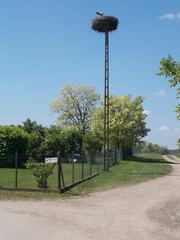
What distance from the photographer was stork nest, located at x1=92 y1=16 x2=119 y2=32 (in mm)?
32594

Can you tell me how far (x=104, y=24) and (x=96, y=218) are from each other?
812 inches

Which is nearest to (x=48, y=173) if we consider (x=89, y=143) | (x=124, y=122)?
(x=89, y=143)

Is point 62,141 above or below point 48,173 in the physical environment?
above

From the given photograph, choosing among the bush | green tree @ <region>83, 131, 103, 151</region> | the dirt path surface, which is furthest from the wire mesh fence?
green tree @ <region>83, 131, 103, 151</region>

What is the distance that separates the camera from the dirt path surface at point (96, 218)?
11.5m

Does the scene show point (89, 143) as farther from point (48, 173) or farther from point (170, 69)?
point (170, 69)

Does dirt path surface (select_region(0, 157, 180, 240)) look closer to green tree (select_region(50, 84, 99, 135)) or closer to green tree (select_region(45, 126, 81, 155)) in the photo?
green tree (select_region(45, 126, 81, 155))

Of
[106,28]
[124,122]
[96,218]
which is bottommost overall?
[96,218]

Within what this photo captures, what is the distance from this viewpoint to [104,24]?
107ft

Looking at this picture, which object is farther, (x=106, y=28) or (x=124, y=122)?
(x=124, y=122)

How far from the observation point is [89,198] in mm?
18672

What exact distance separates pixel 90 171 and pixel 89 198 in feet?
31.8

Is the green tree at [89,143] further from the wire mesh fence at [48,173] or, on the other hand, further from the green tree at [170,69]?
the green tree at [170,69]

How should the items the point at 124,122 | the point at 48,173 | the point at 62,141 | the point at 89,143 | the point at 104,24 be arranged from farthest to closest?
1. the point at 124,122
2. the point at 89,143
3. the point at 62,141
4. the point at 104,24
5. the point at 48,173
